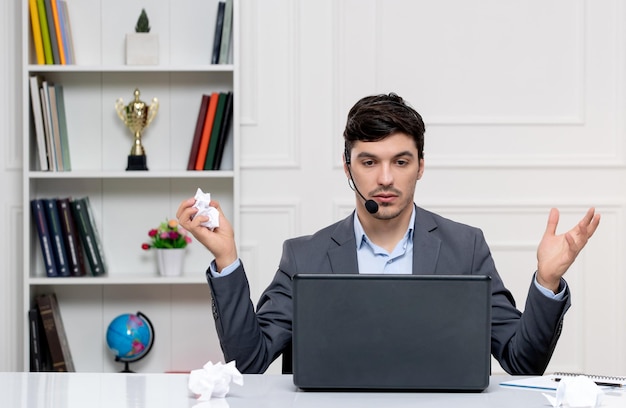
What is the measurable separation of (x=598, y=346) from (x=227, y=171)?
1.62 metres

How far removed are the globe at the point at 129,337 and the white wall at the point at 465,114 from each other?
48 cm

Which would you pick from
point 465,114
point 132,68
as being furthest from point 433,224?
point 132,68

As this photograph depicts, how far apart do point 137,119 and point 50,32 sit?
0.47m

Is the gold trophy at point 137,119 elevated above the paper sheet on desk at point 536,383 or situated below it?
above

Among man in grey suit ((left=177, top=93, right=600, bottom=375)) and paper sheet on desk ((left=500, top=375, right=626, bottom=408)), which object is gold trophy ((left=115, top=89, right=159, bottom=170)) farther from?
paper sheet on desk ((left=500, top=375, right=626, bottom=408))

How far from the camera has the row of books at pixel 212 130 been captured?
355 cm

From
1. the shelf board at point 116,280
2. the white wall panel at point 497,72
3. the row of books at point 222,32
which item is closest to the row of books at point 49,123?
the shelf board at point 116,280

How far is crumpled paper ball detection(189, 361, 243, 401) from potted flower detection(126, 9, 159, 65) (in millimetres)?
2253

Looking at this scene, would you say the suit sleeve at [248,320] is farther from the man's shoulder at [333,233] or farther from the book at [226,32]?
the book at [226,32]

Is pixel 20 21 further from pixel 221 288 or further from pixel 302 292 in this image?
pixel 302 292

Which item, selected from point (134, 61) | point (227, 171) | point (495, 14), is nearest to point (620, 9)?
point (495, 14)

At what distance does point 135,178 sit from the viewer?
3.71 metres

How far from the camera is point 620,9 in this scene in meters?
3.59

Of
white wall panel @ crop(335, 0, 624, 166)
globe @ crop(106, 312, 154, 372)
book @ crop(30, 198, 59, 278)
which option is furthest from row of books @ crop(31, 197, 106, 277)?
white wall panel @ crop(335, 0, 624, 166)
